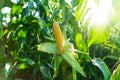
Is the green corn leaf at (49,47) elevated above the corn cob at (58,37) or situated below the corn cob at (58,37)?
below

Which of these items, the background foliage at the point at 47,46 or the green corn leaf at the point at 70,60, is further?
the background foliage at the point at 47,46

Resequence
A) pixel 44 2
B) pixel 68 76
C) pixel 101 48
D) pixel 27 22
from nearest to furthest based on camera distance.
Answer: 1. pixel 68 76
2. pixel 27 22
3. pixel 101 48
4. pixel 44 2

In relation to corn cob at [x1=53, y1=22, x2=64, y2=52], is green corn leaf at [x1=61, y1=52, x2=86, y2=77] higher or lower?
lower

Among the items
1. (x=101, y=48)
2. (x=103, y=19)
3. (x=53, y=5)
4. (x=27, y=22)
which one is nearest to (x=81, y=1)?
(x=103, y=19)

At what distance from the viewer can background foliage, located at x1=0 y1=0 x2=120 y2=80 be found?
783mm

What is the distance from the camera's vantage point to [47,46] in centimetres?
71

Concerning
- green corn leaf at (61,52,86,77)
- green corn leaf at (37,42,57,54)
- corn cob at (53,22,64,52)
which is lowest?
green corn leaf at (61,52,86,77)

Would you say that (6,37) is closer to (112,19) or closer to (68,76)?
(68,76)

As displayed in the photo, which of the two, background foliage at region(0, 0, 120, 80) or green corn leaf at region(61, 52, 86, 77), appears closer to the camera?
green corn leaf at region(61, 52, 86, 77)

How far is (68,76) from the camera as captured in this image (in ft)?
2.73

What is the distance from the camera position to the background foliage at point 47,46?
0.78 m

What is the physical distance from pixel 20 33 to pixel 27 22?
0.05 meters

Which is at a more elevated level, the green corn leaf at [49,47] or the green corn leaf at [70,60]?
the green corn leaf at [49,47]

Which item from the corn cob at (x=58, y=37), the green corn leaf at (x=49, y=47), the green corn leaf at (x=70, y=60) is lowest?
the green corn leaf at (x=70, y=60)
